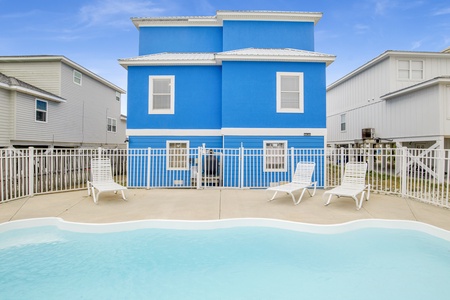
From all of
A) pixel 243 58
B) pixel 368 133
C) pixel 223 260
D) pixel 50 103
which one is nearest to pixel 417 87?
pixel 368 133

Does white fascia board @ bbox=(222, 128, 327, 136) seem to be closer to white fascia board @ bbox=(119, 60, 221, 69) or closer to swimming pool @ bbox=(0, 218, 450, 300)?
white fascia board @ bbox=(119, 60, 221, 69)

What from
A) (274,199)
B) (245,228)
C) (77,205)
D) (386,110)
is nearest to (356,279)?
(245,228)

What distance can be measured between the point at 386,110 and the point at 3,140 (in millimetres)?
25795

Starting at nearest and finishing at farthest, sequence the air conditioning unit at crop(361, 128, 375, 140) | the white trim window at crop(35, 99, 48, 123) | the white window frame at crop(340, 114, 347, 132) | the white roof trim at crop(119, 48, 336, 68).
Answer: the white roof trim at crop(119, 48, 336, 68)
the white trim window at crop(35, 99, 48, 123)
the air conditioning unit at crop(361, 128, 375, 140)
the white window frame at crop(340, 114, 347, 132)

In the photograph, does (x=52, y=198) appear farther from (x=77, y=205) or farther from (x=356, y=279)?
(x=356, y=279)

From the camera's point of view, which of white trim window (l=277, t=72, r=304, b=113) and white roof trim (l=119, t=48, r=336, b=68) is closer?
white roof trim (l=119, t=48, r=336, b=68)

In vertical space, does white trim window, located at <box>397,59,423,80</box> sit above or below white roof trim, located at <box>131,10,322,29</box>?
below

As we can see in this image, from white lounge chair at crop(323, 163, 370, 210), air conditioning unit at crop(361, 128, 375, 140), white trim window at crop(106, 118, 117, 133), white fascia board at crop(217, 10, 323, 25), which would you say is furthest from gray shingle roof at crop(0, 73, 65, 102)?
air conditioning unit at crop(361, 128, 375, 140)

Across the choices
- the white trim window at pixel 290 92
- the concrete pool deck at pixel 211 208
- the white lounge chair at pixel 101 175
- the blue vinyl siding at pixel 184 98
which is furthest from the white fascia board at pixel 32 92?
the white trim window at pixel 290 92

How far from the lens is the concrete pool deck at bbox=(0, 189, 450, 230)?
669 cm

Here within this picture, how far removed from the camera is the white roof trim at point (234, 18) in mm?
14508

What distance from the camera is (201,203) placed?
8195mm

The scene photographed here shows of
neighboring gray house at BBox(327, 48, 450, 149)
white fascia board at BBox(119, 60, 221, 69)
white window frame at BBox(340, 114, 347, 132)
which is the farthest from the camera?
white window frame at BBox(340, 114, 347, 132)

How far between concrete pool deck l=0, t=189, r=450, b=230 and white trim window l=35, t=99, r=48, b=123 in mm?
10573
